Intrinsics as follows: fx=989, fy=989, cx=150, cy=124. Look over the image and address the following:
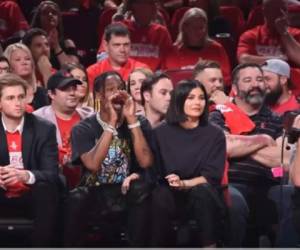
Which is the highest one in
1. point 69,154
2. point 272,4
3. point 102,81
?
point 272,4

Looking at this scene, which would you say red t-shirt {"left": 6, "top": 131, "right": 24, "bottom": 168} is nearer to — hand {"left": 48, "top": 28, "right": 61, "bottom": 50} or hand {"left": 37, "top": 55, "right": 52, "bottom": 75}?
hand {"left": 37, "top": 55, "right": 52, "bottom": 75}

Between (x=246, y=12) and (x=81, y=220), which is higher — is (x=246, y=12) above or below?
above

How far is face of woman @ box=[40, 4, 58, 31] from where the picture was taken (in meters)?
8.32

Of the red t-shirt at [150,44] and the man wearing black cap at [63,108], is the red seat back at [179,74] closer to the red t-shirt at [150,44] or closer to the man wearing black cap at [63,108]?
the red t-shirt at [150,44]

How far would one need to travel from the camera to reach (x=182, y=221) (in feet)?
19.1

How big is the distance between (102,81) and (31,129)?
0.63 metres

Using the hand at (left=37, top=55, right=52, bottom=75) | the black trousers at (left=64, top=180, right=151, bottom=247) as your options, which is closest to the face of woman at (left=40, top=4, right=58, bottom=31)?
the hand at (left=37, top=55, right=52, bottom=75)

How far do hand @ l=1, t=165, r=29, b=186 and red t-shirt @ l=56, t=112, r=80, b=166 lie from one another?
532mm

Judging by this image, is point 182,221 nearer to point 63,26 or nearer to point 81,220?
point 81,220

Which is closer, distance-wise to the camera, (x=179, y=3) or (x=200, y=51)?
(x=200, y=51)

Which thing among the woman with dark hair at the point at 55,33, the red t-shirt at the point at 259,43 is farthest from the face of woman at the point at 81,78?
the red t-shirt at the point at 259,43

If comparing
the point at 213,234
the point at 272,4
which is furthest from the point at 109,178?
the point at 272,4

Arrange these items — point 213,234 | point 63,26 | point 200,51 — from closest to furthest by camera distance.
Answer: point 213,234 < point 200,51 < point 63,26

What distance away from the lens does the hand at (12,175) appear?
5.70 metres
